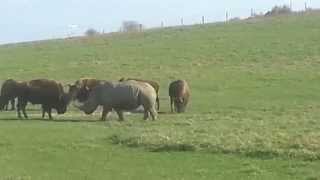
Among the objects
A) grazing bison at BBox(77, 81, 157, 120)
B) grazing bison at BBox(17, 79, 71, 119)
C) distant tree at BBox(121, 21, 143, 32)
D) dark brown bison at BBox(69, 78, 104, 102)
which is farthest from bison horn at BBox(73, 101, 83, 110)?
distant tree at BBox(121, 21, 143, 32)

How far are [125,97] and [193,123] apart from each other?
347cm

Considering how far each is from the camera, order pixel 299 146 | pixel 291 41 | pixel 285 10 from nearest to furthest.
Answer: pixel 299 146
pixel 291 41
pixel 285 10

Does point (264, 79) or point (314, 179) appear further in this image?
point (264, 79)

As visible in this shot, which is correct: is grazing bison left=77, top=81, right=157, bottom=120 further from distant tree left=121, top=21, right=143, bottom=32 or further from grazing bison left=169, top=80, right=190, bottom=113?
distant tree left=121, top=21, right=143, bottom=32

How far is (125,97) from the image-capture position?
104 feet

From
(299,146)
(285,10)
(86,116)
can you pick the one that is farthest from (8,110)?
(285,10)

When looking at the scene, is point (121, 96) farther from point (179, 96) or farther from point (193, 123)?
point (179, 96)

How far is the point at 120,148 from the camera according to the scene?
23.4 metres

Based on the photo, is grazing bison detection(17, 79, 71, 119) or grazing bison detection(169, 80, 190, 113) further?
grazing bison detection(169, 80, 190, 113)

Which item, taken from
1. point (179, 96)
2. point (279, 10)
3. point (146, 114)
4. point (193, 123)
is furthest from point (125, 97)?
point (279, 10)

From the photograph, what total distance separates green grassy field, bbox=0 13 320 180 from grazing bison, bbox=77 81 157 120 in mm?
701

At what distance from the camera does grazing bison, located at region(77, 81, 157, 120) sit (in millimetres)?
31719

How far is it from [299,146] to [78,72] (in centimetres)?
3650

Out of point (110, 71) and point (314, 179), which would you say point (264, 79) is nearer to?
point (110, 71)
